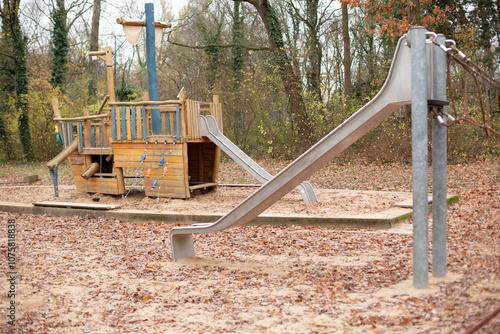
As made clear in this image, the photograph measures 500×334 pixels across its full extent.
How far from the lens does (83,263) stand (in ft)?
17.8

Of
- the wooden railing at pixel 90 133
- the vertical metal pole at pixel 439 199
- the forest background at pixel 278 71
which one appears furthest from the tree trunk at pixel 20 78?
the vertical metal pole at pixel 439 199

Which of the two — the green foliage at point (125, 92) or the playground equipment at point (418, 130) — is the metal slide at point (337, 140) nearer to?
the playground equipment at point (418, 130)

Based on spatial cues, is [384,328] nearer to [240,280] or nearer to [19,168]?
[240,280]

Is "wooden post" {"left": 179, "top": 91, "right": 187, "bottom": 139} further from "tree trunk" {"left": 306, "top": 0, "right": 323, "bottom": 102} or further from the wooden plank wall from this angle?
"tree trunk" {"left": 306, "top": 0, "right": 323, "bottom": 102}

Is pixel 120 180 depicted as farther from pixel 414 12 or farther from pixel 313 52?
pixel 313 52

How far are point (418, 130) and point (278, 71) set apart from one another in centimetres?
1412

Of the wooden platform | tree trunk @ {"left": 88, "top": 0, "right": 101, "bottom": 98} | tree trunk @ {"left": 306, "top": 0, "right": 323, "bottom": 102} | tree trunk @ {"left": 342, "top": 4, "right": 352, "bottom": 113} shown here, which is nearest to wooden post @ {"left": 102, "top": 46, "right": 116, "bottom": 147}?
the wooden platform

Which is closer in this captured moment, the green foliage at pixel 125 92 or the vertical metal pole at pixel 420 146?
the vertical metal pole at pixel 420 146

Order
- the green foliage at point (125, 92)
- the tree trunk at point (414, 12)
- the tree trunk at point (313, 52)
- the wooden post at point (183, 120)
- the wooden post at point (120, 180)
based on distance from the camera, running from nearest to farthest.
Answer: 1. the wooden post at point (183, 120)
2. the wooden post at point (120, 180)
3. the tree trunk at point (414, 12)
4. the tree trunk at point (313, 52)
5. the green foliage at point (125, 92)

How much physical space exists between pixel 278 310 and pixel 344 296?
55cm

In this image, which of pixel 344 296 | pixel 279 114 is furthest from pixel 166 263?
pixel 279 114

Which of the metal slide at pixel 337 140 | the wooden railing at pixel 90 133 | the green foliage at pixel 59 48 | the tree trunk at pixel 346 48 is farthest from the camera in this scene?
the green foliage at pixel 59 48

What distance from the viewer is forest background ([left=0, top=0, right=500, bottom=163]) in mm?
15250

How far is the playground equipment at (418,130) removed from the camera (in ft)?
12.6
